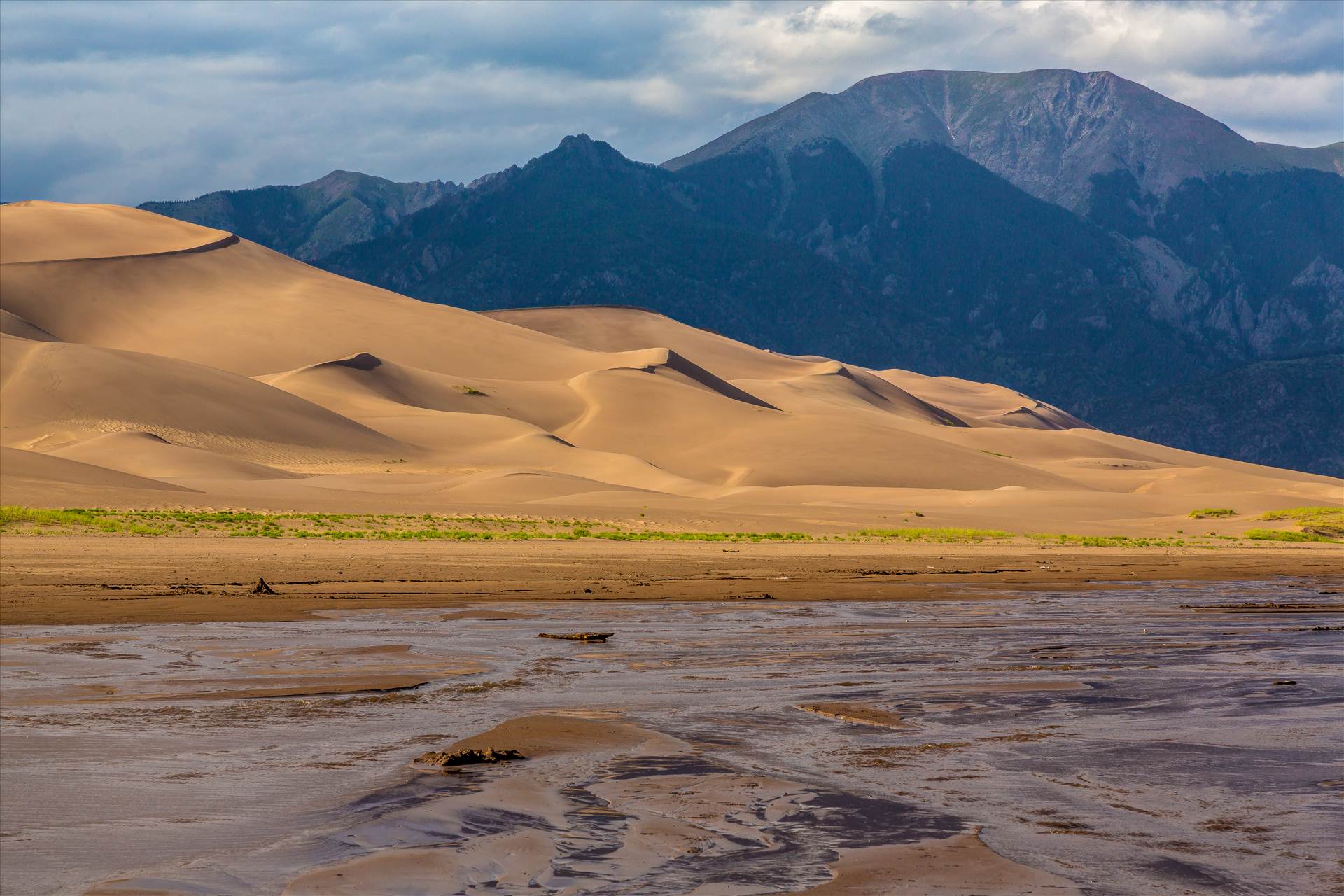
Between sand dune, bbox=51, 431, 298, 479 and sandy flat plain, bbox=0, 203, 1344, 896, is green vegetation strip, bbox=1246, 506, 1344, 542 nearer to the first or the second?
sandy flat plain, bbox=0, 203, 1344, 896

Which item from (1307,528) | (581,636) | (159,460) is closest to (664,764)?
(581,636)

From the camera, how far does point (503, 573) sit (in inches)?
1284

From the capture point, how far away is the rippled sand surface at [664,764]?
28.5 ft

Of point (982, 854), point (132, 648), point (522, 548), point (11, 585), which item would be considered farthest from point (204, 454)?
point (982, 854)

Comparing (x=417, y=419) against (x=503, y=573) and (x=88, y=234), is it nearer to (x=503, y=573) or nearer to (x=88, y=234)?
(x=503, y=573)

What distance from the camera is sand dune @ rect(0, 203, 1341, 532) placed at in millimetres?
70062

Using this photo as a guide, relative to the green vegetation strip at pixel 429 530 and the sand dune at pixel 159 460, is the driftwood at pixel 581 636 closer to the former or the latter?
the green vegetation strip at pixel 429 530

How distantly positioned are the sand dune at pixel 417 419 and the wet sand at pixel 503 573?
600 inches

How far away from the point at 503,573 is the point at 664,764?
69.5ft

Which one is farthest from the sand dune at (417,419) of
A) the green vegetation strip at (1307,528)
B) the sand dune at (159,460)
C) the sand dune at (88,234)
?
the green vegetation strip at (1307,528)

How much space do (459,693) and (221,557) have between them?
20289 millimetres

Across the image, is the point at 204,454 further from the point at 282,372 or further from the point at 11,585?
the point at 282,372

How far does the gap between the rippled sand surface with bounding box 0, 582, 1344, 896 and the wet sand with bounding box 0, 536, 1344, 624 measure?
3978mm

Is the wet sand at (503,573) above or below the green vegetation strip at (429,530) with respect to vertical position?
below
